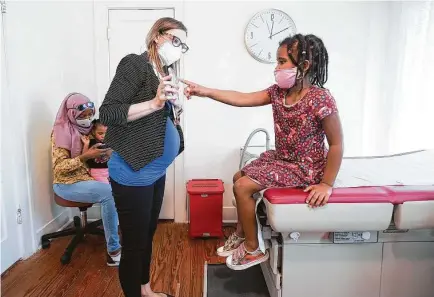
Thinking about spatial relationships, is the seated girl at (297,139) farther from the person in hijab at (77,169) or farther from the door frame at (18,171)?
the door frame at (18,171)

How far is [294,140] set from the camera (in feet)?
4.95

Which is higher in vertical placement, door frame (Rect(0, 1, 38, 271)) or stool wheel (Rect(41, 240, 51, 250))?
door frame (Rect(0, 1, 38, 271))

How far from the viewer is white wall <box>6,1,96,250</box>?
85.7 inches

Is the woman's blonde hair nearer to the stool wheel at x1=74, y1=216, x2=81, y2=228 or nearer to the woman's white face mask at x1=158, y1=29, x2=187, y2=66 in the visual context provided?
the woman's white face mask at x1=158, y1=29, x2=187, y2=66

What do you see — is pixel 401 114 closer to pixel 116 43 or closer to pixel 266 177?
pixel 266 177

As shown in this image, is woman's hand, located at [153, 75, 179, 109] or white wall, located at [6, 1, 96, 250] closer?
woman's hand, located at [153, 75, 179, 109]

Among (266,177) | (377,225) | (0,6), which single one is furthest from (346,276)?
(0,6)

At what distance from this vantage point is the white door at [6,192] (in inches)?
79.4

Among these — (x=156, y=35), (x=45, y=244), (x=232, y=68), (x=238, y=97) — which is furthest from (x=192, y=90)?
(x=45, y=244)

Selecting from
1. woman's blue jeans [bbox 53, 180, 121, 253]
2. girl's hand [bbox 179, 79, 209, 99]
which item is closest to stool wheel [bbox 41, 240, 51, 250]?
woman's blue jeans [bbox 53, 180, 121, 253]

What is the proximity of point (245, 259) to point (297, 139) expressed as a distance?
61cm

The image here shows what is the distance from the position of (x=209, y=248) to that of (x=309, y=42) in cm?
163

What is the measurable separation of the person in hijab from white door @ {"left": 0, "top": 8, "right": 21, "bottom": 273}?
0.26 m

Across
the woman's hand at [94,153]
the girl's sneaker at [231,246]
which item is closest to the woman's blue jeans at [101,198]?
the woman's hand at [94,153]
